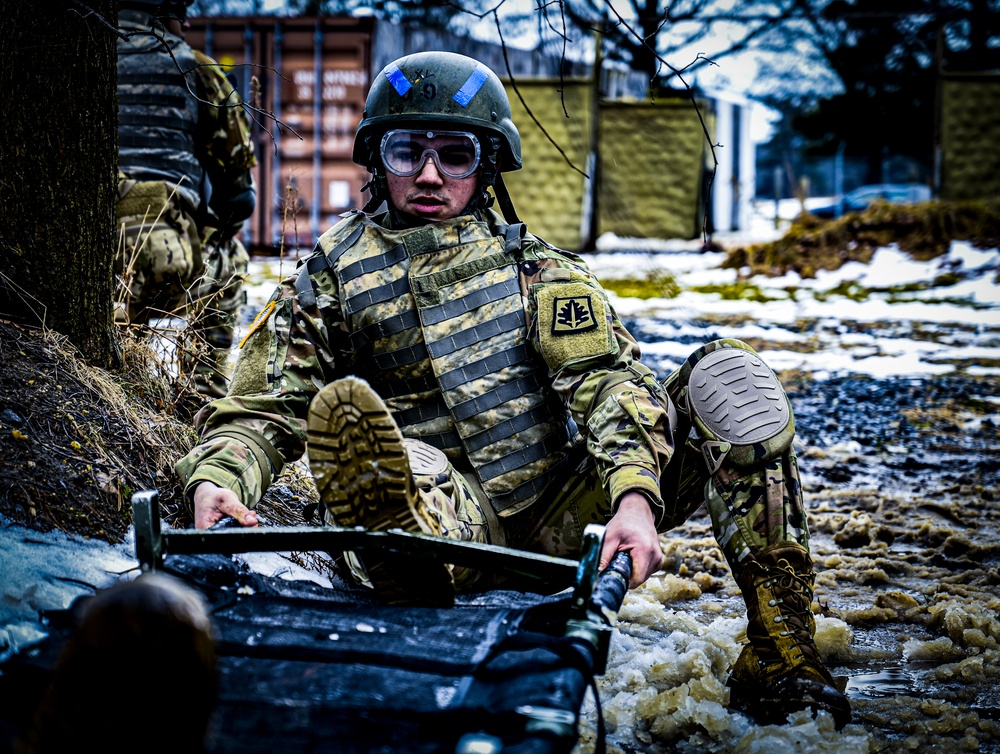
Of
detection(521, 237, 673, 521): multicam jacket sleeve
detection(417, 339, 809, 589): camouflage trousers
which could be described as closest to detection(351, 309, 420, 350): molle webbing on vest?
detection(521, 237, 673, 521): multicam jacket sleeve

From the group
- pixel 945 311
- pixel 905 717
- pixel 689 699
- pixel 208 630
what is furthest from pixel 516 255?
pixel 945 311

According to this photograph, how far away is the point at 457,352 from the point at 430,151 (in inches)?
23.3

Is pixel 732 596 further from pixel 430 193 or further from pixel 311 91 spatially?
pixel 311 91

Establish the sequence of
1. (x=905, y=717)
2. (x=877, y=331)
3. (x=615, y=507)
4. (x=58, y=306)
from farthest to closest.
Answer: (x=877, y=331)
(x=58, y=306)
(x=905, y=717)
(x=615, y=507)

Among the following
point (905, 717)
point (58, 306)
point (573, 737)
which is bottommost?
point (905, 717)

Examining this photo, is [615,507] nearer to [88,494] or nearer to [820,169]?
[88,494]

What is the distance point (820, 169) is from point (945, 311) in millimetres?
27108

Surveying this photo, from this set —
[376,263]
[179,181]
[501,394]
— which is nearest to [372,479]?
[501,394]

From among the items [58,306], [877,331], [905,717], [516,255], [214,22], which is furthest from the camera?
[214,22]

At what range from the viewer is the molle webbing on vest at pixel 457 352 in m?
2.66

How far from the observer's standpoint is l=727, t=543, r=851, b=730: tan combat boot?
2.31 meters

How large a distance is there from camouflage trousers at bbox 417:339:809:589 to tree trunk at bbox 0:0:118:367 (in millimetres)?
1420

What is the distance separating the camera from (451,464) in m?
2.67

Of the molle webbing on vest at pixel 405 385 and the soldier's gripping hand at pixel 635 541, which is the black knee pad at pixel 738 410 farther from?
the molle webbing on vest at pixel 405 385
